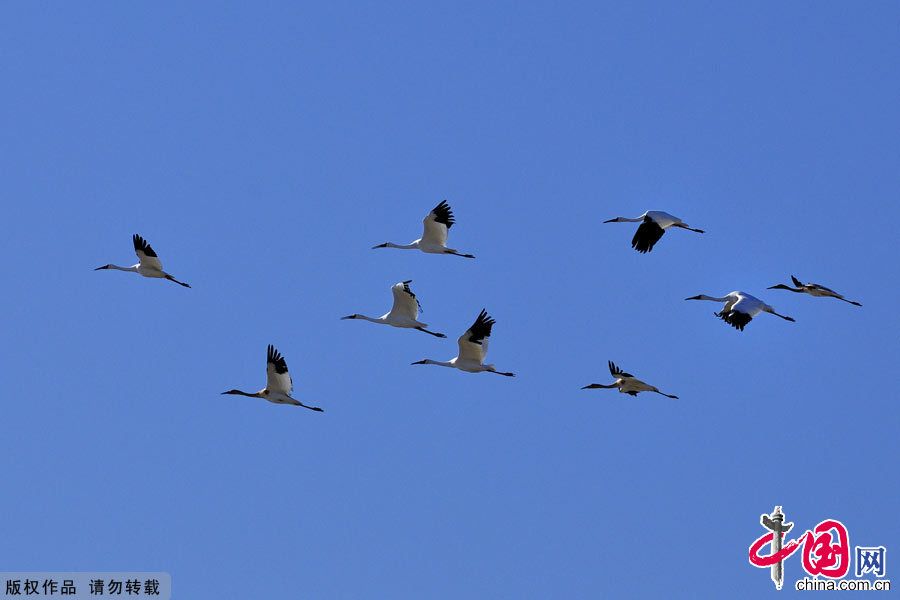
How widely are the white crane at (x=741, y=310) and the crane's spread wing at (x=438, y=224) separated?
576 cm

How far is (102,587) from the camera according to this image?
86.6 ft

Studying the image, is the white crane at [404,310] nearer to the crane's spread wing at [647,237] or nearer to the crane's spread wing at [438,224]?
the crane's spread wing at [438,224]

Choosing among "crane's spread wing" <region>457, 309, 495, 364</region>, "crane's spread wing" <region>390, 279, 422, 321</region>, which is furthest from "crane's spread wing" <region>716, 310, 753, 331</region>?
"crane's spread wing" <region>390, 279, 422, 321</region>

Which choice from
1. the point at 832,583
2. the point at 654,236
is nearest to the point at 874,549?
the point at 832,583

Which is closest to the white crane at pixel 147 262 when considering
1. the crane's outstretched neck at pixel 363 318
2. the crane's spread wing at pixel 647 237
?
the crane's outstretched neck at pixel 363 318

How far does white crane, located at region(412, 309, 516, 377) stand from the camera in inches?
1102

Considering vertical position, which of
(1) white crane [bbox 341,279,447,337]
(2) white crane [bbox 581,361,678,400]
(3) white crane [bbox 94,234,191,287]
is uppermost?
(3) white crane [bbox 94,234,191,287]

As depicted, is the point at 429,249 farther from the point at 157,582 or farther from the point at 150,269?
the point at 157,582

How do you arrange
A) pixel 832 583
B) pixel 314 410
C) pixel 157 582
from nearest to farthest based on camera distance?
pixel 157 582
pixel 832 583
pixel 314 410

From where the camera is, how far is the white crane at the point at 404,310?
1165 inches

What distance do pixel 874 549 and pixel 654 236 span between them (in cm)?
661

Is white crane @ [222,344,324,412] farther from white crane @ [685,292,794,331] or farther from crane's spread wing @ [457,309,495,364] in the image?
white crane @ [685,292,794,331]

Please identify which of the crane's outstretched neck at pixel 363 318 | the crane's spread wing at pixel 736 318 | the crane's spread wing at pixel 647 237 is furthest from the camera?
the crane's outstretched neck at pixel 363 318

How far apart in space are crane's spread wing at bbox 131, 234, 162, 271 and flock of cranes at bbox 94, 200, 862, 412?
3.67 metres
